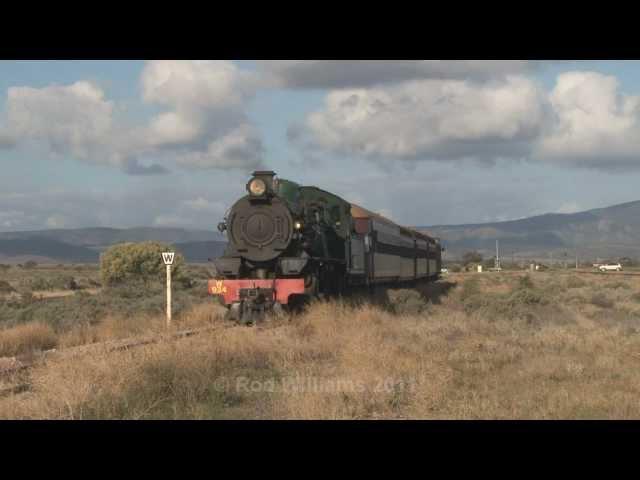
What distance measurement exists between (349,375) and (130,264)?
47835 millimetres

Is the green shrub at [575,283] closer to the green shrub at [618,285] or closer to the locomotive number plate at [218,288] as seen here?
the green shrub at [618,285]

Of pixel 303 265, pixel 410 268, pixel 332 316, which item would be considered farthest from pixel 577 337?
pixel 410 268

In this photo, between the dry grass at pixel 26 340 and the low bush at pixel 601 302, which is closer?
the dry grass at pixel 26 340

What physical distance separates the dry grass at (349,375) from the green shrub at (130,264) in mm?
39405

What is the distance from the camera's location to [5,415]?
352 inches

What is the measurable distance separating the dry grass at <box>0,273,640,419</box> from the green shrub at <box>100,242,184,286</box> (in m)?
39.4

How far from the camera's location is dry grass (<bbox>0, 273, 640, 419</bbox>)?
946 centimetres

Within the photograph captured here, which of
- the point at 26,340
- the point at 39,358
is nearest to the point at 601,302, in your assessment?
the point at 26,340

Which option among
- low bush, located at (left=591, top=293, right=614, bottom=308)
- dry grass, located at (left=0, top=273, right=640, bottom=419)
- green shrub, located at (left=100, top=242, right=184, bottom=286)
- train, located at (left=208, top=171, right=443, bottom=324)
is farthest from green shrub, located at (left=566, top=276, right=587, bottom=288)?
dry grass, located at (left=0, top=273, right=640, bottom=419)

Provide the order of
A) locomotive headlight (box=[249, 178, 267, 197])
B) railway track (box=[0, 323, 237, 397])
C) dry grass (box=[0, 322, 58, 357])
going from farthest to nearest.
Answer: locomotive headlight (box=[249, 178, 267, 197]), dry grass (box=[0, 322, 58, 357]), railway track (box=[0, 323, 237, 397])

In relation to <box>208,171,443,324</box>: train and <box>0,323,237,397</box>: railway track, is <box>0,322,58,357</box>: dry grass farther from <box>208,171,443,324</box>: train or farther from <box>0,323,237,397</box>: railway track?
<box>208,171,443,324</box>: train

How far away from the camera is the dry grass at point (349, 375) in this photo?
946 centimetres

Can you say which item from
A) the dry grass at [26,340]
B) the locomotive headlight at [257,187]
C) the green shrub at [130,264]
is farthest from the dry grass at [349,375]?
the green shrub at [130,264]
